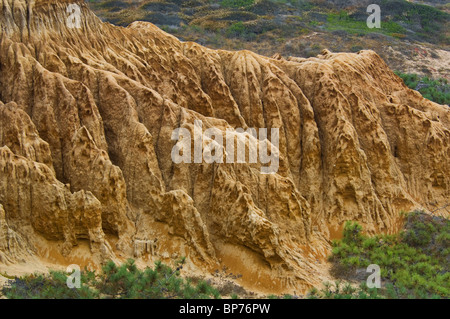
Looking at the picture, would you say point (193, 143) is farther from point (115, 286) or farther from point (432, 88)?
point (432, 88)

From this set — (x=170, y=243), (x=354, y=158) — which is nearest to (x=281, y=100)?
(x=354, y=158)

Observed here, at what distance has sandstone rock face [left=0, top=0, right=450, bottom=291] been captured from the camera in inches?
690

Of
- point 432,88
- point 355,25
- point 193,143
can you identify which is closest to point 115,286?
point 193,143

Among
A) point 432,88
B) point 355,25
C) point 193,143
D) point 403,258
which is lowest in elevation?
point 403,258

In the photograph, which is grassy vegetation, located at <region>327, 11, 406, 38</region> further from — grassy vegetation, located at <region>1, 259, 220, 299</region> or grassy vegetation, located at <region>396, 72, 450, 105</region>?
grassy vegetation, located at <region>1, 259, 220, 299</region>

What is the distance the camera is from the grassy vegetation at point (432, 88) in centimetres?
4211

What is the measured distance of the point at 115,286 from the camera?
50.2 feet

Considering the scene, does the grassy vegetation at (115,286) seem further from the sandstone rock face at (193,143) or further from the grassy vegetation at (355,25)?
the grassy vegetation at (355,25)

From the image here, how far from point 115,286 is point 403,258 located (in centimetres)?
1165

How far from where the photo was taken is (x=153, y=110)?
67.9 ft

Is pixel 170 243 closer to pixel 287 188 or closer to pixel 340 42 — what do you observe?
pixel 287 188

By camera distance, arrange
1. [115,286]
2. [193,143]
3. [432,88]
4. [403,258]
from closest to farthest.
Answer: [115,286] → [193,143] → [403,258] → [432,88]

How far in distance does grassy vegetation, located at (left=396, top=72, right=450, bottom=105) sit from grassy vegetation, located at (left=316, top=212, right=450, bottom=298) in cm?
2019

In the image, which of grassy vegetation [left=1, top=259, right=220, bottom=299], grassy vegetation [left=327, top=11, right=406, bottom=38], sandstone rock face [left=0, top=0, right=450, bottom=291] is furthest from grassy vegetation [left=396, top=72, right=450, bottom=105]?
grassy vegetation [left=1, top=259, right=220, bottom=299]
